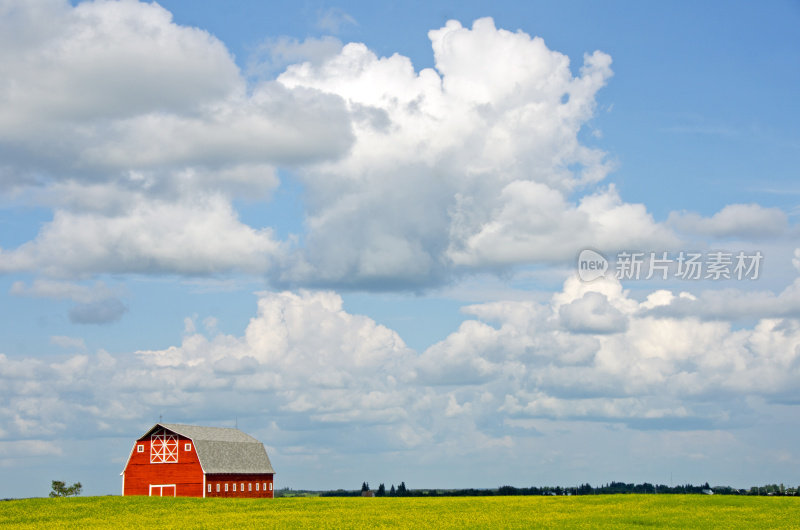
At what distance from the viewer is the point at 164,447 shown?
360 ft

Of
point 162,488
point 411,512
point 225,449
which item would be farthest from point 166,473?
point 411,512

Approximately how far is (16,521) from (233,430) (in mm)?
51548

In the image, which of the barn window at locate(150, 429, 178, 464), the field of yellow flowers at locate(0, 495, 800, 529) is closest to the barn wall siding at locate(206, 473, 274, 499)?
the barn window at locate(150, 429, 178, 464)

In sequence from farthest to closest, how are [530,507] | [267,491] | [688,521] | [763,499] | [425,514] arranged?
1. [267,491]
2. [763,499]
3. [530,507]
4. [425,514]
5. [688,521]

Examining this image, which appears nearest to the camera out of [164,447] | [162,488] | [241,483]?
[162,488]

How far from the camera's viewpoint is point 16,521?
72.7 meters

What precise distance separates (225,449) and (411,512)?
154ft

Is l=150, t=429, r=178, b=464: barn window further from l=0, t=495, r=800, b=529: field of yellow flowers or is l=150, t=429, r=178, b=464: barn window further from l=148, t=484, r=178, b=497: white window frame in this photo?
l=0, t=495, r=800, b=529: field of yellow flowers

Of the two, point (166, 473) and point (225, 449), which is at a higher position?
point (225, 449)

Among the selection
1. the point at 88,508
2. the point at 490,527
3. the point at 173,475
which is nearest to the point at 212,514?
the point at 88,508

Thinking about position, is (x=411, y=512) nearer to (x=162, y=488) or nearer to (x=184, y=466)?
(x=184, y=466)

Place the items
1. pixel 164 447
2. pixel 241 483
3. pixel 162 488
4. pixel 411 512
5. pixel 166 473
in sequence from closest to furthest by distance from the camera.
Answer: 1. pixel 411 512
2. pixel 162 488
3. pixel 166 473
4. pixel 164 447
5. pixel 241 483

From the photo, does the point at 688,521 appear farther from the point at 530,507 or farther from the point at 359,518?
the point at 359,518

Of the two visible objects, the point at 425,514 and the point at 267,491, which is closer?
the point at 425,514
